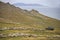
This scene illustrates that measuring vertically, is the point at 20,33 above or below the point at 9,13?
below

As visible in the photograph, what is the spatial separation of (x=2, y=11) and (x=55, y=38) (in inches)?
1331

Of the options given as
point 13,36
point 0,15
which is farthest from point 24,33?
point 0,15

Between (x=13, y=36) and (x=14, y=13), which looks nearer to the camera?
(x=13, y=36)

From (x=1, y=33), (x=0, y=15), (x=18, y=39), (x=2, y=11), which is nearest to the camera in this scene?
(x=18, y=39)

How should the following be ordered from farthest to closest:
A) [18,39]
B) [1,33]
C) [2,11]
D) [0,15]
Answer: [2,11] < [0,15] < [1,33] < [18,39]

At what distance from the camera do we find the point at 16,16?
2702 inches

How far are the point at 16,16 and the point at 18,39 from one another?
30.6 m

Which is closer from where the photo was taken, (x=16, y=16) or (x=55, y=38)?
(x=55, y=38)

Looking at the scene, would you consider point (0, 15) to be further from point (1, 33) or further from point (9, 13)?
point (1, 33)

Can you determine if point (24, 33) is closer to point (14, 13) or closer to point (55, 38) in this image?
point (55, 38)

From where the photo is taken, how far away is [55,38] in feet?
138

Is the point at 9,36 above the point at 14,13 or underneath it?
underneath

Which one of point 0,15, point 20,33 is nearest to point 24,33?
point 20,33

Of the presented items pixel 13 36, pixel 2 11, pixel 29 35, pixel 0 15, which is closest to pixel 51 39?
pixel 29 35
